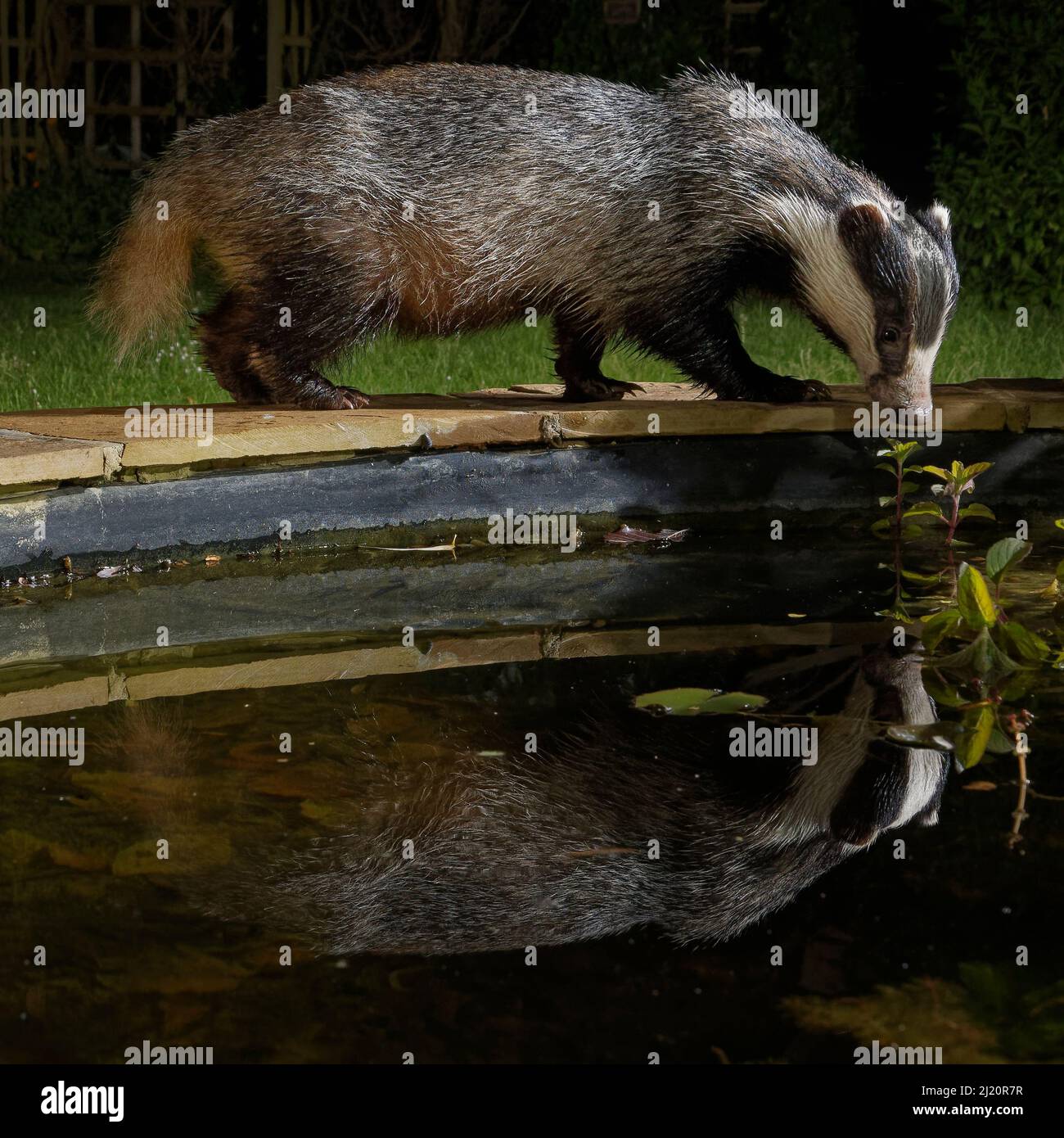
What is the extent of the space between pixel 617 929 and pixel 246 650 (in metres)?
1.49

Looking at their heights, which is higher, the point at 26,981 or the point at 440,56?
the point at 440,56

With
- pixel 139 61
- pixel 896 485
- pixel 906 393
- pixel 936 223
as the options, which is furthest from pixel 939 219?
pixel 139 61

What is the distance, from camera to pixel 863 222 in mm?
4379

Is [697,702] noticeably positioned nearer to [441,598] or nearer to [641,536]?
[441,598]

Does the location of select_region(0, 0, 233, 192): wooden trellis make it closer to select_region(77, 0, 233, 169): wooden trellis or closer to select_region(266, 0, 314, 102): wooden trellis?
select_region(77, 0, 233, 169): wooden trellis

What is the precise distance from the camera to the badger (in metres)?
4.58

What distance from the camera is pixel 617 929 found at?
2256mm

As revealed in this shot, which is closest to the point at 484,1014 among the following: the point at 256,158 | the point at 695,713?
the point at 695,713

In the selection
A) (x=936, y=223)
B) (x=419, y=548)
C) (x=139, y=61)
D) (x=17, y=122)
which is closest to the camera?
(x=419, y=548)

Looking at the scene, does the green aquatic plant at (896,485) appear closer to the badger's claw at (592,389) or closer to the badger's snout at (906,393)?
the badger's snout at (906,393)

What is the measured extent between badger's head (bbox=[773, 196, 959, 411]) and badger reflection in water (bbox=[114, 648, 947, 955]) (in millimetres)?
1607

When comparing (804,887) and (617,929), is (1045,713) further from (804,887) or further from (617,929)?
(617,929)

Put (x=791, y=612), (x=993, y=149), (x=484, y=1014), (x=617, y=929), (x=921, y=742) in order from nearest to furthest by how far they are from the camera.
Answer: (x=484, y=1014), (x=617, y=929), (x=921, y=742), (x=791, y=612), (x=993, y=149)

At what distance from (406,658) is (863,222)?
1875mm
